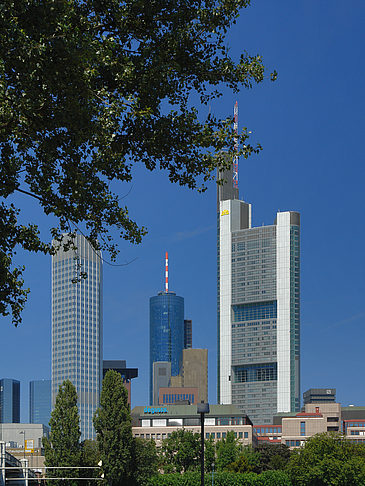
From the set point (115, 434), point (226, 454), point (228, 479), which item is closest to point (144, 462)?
point (228, 479)

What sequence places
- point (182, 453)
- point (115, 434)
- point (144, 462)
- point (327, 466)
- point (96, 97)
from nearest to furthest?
point (96, 97) < point (115, 434) < point (327, 466) < point (144, 462) < point (182, 453)

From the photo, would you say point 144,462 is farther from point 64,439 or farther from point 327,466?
point 64,439

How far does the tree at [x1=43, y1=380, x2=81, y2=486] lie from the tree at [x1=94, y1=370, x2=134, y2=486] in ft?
16.3

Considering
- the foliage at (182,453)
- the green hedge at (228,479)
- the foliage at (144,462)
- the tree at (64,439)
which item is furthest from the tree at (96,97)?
the foliage at (182,453)

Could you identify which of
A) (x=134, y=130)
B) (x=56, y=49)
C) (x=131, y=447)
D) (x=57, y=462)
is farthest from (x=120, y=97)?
(x=131, y=447)

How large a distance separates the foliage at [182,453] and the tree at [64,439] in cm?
4566

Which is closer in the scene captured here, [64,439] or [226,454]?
[64,439]

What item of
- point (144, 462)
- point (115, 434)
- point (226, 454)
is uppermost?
point (115, 434)

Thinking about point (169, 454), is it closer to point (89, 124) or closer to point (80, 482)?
point (80, 482)

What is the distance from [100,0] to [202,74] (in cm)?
302

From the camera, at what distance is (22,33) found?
47.6 ft

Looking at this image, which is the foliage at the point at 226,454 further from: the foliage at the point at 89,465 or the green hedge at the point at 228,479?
the foliage at the point at 89,465

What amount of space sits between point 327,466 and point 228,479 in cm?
1808

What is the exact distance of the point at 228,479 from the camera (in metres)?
122
